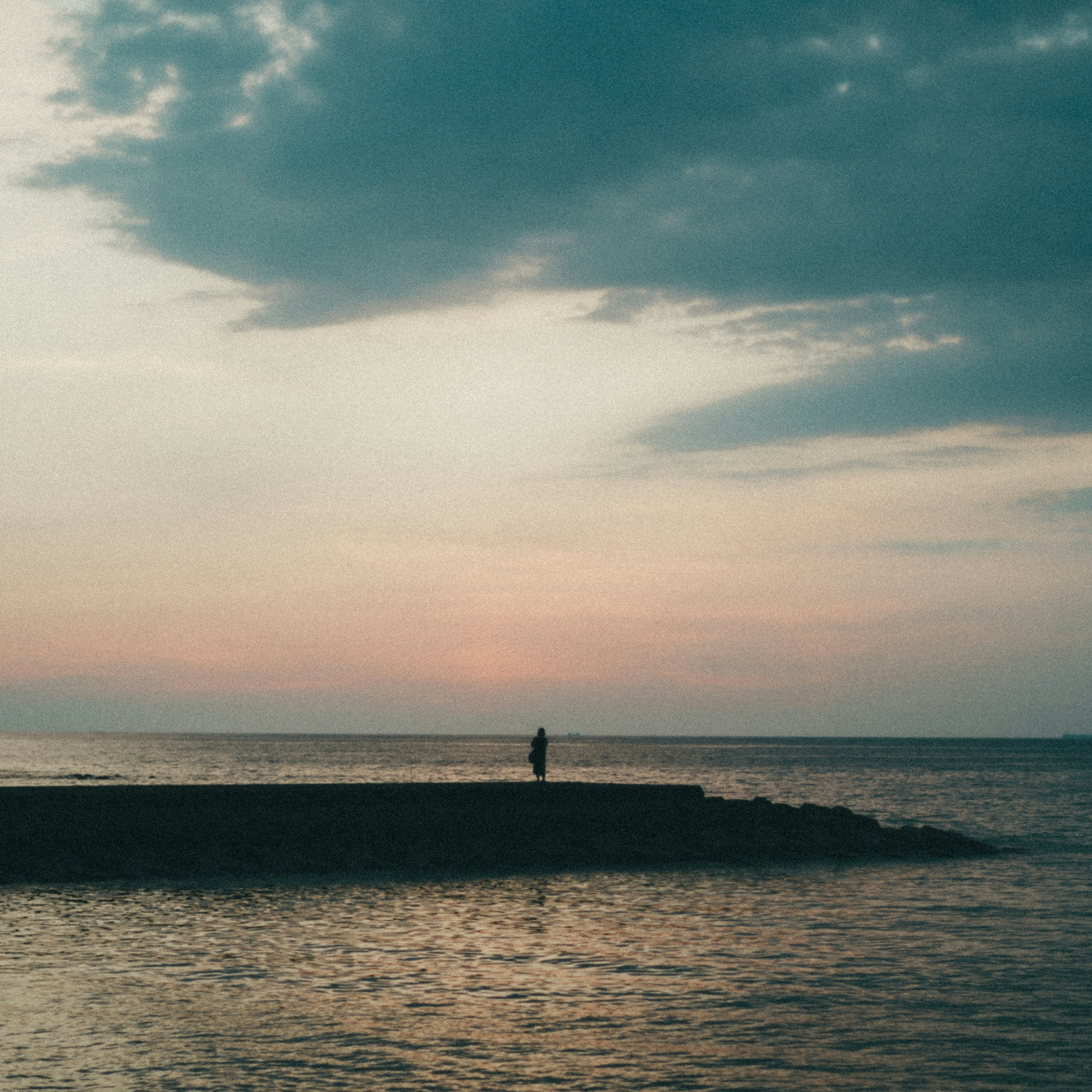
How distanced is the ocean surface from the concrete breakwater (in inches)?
64.7

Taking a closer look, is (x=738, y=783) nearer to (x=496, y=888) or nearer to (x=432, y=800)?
(x=432, y=800)

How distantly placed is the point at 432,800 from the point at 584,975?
56.2 feet

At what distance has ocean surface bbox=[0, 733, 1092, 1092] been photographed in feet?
38.0

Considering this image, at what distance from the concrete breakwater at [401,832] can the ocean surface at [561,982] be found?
1.64 meters

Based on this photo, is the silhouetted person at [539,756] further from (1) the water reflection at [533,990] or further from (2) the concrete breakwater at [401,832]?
(1) the water reflection at [533,990]

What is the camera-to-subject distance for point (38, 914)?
20.6m

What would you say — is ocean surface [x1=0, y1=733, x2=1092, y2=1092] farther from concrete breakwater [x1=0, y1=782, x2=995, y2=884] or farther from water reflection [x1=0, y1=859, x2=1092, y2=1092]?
concrete breakwater [x1=0, y1=782, x2=995, y2=884]

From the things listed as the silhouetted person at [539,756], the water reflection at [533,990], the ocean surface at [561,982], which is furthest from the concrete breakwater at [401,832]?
the water reflection at [533,990]

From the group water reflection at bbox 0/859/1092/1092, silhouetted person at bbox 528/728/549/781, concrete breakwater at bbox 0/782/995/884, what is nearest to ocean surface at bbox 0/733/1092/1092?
water reflection at bbox 0/859/1092/1092

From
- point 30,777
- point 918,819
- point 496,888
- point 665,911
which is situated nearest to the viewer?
point 665,911

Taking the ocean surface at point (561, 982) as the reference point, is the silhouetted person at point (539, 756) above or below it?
above

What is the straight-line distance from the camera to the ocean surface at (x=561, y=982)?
11594mm

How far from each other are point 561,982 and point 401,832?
14.8m

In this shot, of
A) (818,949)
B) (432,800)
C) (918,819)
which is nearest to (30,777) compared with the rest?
(432,800)
